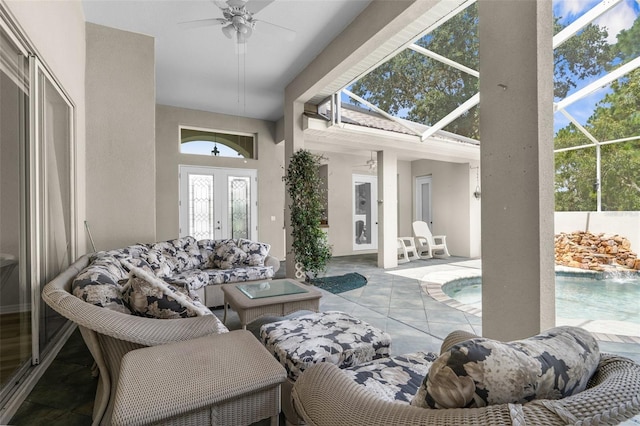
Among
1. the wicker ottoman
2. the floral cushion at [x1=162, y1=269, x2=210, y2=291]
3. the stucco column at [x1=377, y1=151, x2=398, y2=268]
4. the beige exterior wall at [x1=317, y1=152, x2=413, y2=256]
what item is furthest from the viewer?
the beige exterior wall at [x1=317, y1=152, x2=413, y2=256]

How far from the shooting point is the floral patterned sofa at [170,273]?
1.56 m

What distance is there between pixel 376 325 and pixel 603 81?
4.33 m

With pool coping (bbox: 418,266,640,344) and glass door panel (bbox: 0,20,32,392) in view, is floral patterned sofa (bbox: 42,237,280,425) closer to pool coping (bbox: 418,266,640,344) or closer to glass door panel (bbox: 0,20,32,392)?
glass door panel (bbox: 0,20,32,392)

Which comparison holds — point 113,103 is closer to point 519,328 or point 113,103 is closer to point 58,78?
point 58,78

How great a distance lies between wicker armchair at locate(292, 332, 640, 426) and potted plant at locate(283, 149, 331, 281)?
374cm

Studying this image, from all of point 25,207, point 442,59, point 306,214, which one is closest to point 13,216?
point 25,207

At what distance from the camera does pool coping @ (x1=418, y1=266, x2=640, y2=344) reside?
2.42 meters

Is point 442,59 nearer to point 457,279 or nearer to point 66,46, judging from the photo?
point 457,279

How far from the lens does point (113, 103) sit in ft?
12.0

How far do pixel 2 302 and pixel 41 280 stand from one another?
483 millimetres

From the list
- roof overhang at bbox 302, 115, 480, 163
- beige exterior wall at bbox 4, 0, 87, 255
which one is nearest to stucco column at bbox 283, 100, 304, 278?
roof overhang at bbox 302, 115, 480, 163

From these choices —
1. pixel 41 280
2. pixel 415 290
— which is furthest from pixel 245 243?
pixel 415 290

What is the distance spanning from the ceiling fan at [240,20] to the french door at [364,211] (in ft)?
16.8

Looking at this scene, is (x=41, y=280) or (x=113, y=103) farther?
(x=113, y=103)
